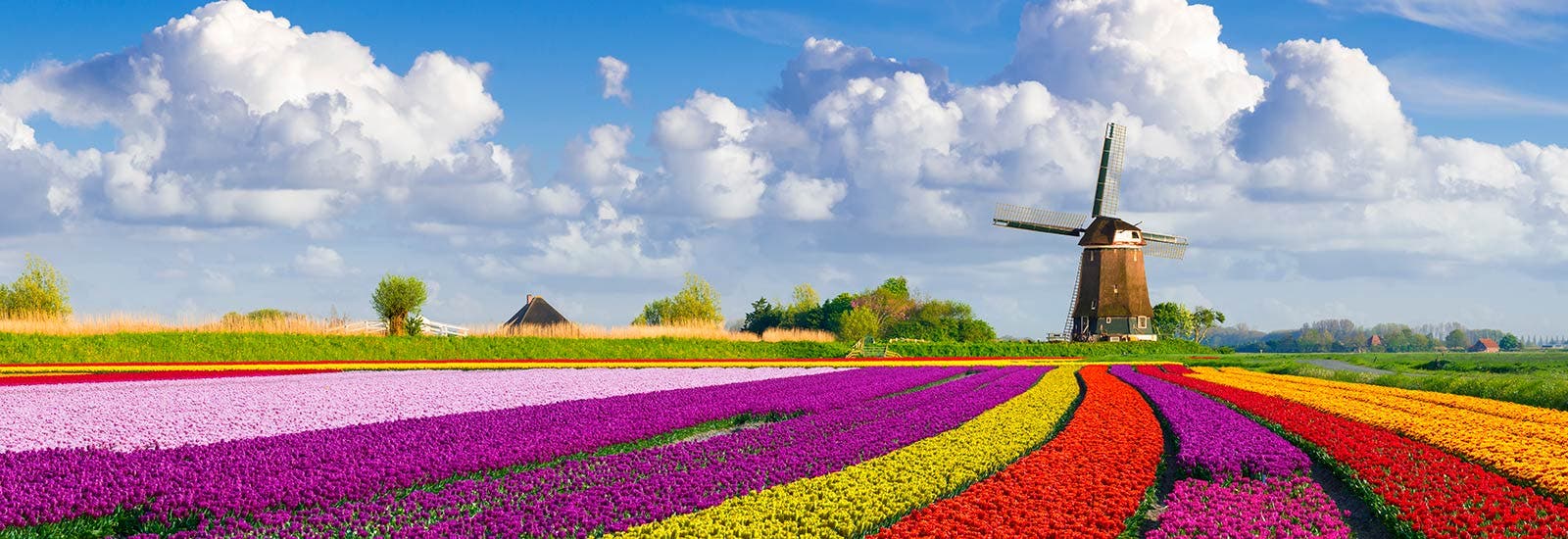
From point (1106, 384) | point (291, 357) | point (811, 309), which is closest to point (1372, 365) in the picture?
point (1106, 384)

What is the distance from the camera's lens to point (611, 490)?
1078 cm

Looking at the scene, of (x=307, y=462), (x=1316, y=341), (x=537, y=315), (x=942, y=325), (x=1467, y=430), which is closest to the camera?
(x=307, y=462)

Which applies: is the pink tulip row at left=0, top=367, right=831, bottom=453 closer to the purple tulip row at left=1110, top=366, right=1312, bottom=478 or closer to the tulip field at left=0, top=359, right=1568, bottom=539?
the tulip field at left=0, top=359, right=1568, bottom=539

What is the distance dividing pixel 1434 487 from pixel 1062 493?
4.32m

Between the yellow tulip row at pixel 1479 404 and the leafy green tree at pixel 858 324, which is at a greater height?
the leafy green tree at pixel 858 324

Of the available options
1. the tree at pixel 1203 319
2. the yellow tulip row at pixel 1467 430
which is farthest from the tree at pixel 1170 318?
the yellow tulip row at pixel 1467 430

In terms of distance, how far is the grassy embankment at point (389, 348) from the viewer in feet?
117

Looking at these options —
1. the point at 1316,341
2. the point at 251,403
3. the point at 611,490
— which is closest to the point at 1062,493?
the point at 611,490

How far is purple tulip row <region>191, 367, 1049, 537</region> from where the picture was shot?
9219 mm

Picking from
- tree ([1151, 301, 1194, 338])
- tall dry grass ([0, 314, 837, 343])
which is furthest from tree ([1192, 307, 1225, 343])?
tall dry grass ([0, 314, 837, 343])

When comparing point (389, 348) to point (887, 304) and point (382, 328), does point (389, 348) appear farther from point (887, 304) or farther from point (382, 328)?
point (887, 304)

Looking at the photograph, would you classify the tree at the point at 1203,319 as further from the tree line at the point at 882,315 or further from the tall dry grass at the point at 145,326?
the tall dry grass at the point at 145,326

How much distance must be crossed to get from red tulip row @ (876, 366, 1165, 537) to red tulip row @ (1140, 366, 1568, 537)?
233 centimetres

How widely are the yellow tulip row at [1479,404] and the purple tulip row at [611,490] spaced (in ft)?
37.7
